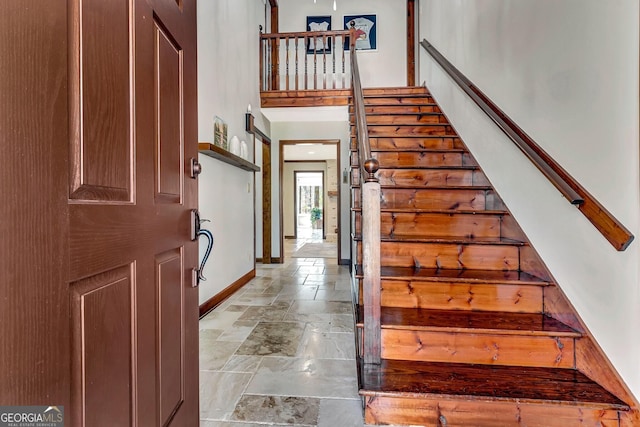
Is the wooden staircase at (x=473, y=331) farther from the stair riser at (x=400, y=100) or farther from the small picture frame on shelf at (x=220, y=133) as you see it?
the stair riser at (x=400, y=100)

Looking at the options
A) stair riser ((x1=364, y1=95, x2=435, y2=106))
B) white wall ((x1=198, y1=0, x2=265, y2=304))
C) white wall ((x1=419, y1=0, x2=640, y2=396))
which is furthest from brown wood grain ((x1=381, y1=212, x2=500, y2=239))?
stair riser ((x1=364, y1=95, x2=435, y2=106))

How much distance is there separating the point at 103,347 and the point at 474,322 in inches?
63.4

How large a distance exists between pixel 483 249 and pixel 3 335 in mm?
2206

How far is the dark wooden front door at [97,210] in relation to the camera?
478 mm

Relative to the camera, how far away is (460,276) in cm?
189

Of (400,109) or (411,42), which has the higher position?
(411,42)

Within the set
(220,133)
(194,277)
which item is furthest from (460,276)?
(220,133)

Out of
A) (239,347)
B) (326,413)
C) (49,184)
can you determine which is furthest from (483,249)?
(49,184)

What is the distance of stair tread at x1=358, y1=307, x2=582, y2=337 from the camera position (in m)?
1.57

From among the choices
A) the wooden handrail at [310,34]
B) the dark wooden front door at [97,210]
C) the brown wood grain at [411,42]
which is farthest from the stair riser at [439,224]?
the brown wood grain at [411,42]

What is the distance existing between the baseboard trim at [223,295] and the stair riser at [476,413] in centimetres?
181

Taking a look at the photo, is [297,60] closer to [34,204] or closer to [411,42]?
[411,42]

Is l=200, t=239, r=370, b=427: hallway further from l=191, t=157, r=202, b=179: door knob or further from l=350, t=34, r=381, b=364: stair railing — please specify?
l=191, t=157, r=202, b=179: door knob

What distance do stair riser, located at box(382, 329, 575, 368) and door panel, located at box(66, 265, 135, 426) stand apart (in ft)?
3.95
